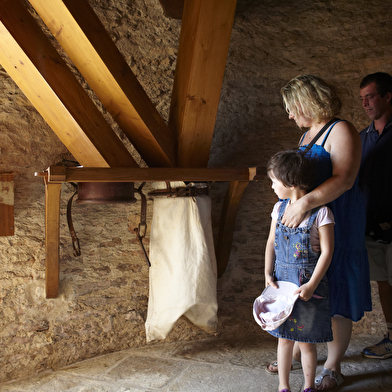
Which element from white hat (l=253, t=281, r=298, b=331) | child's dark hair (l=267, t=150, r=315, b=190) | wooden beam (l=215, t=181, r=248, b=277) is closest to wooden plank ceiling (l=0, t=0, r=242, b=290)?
wooden beam (l=215, t=181, r=248, b=277)

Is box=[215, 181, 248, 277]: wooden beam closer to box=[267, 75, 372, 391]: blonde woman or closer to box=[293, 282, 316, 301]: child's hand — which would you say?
box=[267, 75, 372, 391]: blonde woman

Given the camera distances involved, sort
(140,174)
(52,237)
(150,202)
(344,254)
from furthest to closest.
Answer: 1. (150,202)
2. (52,237)
3. (140,174)
4. (344,254)

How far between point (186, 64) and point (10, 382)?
6.38 ft

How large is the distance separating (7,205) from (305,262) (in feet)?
5.18

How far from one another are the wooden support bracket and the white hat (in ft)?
2.21

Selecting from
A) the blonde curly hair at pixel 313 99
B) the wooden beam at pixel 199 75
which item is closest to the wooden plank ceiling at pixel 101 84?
the wooden beam at pixel 199 75

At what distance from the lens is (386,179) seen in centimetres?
210

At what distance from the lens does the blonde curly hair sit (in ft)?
5.65

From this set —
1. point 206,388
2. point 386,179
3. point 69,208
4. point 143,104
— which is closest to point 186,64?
point 143,104

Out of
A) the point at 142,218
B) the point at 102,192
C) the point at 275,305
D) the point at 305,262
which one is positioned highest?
the point at 102,192

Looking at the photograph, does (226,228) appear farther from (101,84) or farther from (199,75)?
(101,84)

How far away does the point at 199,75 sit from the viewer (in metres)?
1.93

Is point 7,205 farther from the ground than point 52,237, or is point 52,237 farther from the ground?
point 7,205

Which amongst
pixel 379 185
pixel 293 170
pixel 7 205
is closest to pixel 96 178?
pixel 7 205
